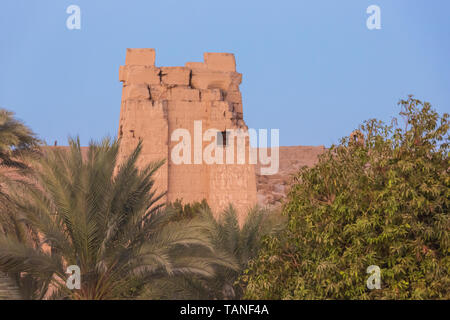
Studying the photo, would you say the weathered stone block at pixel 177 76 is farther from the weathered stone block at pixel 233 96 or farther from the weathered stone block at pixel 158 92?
the weathered stone block at pixel 233 96

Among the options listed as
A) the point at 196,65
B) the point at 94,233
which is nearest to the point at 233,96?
the point at 196,65

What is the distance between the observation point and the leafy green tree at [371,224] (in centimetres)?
1063

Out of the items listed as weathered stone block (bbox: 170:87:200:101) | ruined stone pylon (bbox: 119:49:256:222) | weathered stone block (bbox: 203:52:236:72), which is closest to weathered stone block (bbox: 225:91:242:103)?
ruined stone pylon (bbox: 119:49:256:222)

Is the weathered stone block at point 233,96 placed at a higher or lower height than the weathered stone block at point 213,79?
lower

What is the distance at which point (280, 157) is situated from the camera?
1853 inches

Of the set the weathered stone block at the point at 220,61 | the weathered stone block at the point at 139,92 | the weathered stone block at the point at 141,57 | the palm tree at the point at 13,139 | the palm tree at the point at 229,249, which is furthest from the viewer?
the weathered stone block at the point at 220,61

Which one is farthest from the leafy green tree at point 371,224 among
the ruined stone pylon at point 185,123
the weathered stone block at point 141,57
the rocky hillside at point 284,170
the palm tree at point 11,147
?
the rocky hillside at point 284,170

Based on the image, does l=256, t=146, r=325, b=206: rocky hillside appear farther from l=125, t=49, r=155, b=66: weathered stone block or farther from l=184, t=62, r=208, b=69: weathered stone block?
l=125, t=49, r=155, b=66: weathered stone block

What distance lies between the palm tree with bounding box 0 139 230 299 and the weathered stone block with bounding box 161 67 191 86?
9459 millimetres

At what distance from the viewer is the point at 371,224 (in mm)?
10953

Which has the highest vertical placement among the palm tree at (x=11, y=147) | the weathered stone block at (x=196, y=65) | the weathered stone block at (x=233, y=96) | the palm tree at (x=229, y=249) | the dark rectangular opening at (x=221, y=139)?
the weathered stone block at (x=196, y=65)

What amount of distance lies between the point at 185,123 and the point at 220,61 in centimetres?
217

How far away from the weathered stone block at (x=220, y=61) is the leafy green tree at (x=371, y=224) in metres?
9.46

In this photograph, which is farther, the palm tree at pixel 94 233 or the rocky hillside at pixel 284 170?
the rocky hillside at pixel 284 170
